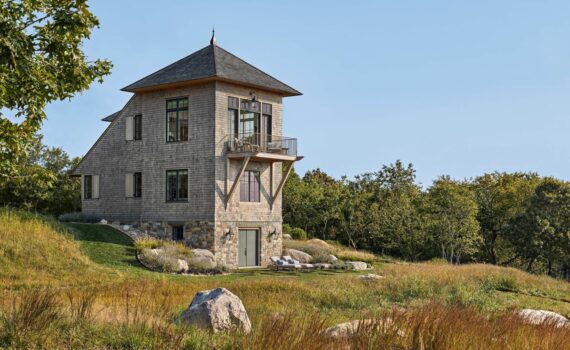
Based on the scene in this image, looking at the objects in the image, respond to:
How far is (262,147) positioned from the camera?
29453 mm

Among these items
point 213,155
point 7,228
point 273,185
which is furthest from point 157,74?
point 7,228

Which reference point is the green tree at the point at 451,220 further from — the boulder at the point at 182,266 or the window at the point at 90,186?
the window at the point at 90,186

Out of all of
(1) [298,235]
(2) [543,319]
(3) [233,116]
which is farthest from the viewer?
(1) [298,235]

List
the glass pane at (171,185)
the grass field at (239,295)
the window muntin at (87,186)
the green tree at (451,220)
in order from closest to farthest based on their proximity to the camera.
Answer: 1. the grass field at (239,295)
2. the glass pane at (171,185)
3. the window muntin at (87,186)
4. the green tree at (451,220)

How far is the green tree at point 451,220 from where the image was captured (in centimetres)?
3834

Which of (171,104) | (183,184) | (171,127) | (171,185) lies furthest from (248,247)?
(171,104)

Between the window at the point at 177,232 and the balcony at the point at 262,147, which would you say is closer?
the balcony at the point at 262,147

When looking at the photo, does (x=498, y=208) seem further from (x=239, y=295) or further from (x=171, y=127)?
(x=239, y=295)

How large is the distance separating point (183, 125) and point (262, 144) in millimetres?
3584

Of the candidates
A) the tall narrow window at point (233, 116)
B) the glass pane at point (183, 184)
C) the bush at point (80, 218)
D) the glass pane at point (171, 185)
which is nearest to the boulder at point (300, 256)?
the glass pane at point (183, 184)

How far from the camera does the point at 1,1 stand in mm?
12938

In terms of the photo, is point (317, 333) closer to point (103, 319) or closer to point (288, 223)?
point (103, 319)

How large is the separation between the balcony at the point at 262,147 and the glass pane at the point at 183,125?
2.06 m

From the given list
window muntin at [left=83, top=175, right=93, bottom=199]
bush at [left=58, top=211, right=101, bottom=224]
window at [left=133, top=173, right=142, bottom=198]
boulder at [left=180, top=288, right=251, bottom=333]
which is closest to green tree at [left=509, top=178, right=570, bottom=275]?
window at [left=133, top=173, right=142, bottom=198]
